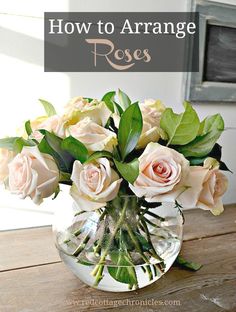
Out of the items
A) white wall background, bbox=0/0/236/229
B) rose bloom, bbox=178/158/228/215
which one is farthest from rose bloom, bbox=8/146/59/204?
white wall background, bbox=0/0/236/229

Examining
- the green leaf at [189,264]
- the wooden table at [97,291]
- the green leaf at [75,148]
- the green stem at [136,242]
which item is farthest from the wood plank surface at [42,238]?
the green leaf at [75,148]

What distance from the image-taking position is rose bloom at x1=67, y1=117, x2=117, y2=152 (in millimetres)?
512

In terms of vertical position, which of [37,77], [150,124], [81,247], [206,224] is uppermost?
[37,77]

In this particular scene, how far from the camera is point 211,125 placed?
Result: 563 millimetres

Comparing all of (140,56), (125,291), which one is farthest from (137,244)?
(140,56)

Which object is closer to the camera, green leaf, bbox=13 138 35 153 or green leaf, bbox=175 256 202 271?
green leaf, bbox=13 138 35 153

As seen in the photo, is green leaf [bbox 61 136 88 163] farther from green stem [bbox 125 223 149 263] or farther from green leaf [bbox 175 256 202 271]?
green leaf [bbox 175 256 202 271]

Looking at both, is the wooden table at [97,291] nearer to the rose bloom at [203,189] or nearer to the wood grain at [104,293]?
the wood grain at [104,293]

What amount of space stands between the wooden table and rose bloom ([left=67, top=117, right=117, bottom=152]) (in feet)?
1.05

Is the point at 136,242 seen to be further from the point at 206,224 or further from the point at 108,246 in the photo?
the point at 206,224

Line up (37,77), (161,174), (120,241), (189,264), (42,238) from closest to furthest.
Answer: (161,174)
(120,241)
(189,264)
(42,238)
(37,77)

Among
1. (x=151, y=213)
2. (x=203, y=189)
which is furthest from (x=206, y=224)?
(x=203, y=189)

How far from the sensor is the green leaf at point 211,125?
551mm

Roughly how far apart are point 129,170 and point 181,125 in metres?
0.12
